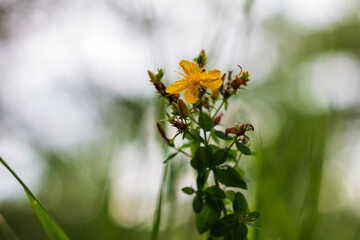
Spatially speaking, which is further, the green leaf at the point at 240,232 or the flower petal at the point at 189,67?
the flower petal at the point at 189,67

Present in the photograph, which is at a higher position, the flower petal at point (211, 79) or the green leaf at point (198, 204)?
the flower petal at point (211, 79)

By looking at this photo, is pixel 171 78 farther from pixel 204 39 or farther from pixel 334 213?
pixel 334 213

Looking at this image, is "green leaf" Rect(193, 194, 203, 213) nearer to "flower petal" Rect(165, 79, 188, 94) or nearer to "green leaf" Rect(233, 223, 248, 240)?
"green leaf" Rect(233, 223, 248, 240)

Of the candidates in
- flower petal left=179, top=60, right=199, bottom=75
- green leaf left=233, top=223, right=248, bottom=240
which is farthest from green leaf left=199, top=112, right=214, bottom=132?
green leaf left=233, top=223, right=248, bottom=240

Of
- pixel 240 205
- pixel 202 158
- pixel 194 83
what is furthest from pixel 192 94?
pixel 240 205

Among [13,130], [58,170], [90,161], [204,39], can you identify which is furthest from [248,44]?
[58,170]

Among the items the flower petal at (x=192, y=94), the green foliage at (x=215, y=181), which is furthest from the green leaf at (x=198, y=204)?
the flower petal at (x=192, y=94)

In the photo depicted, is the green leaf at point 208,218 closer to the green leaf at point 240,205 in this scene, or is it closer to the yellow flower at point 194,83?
the green leaf at point 240,205
